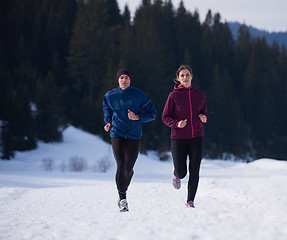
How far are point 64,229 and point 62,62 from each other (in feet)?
138

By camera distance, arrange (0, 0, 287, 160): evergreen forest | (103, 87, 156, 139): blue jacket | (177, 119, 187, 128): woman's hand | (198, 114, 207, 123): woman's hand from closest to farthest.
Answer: (177, 119, 187, 128): woman's hand, (198, 114, 207, 123): woman's hand, (103, 87, 156, 139): blue jacket, (0, 0, 287, 160): evergreen forest

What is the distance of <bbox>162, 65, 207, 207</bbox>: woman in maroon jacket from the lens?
494 centimetres

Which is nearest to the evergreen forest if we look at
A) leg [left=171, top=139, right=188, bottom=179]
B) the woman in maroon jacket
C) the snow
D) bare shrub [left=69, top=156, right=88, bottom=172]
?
bare shrub [left=69, top=156, right=88, bottom=172]

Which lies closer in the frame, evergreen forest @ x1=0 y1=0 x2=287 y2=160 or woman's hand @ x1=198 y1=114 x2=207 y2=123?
woman's hand @ x1=198 y1=114 x2=207 y2=123

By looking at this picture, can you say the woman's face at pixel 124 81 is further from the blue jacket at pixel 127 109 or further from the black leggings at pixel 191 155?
the black leggings at pixel 191 155

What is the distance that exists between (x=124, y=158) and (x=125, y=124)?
51 cm

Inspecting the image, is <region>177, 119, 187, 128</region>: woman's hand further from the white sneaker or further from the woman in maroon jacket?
the white sneaker

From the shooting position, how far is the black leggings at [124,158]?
5027 millimetres

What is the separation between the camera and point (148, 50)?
4425 cm

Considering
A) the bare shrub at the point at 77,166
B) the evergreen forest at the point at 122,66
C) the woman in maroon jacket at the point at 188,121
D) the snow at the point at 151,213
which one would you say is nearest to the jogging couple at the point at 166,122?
the woman in maroon jacket at the point at 188,121

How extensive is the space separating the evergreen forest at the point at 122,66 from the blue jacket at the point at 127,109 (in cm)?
1972

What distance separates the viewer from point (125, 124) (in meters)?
5.02

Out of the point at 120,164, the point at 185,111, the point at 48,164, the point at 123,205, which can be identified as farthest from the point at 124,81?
the point at 48,164

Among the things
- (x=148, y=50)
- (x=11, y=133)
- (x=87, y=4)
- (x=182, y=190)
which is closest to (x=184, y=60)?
(x=148, y=50)
